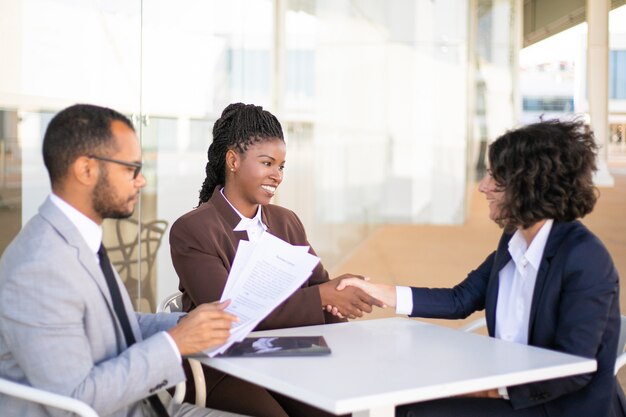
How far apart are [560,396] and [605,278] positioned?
324 millimetres

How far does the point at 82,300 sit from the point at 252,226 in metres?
1.11

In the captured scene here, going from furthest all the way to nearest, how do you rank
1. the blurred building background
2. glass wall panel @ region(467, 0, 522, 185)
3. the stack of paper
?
1. glass wall panel @ region(467, 0, 522, 185)
2. the blurred building background
3. the stack of paper

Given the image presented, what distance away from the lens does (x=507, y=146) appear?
7.83ft

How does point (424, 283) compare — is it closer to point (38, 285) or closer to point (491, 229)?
point (491, 229)

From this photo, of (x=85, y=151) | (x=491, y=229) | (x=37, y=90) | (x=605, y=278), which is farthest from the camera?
(x=491, y=229)

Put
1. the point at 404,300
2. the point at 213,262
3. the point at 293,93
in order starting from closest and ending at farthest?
the point at 213,262
the point at 404,300
the point at 293,93

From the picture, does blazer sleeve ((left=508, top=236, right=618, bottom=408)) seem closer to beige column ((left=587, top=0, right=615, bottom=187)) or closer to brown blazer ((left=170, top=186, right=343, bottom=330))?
brown blazer ((left=170, top=186, right=343, bottom=330))

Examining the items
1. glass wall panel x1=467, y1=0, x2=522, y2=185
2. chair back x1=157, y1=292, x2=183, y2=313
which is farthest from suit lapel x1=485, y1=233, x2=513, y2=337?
glass wall panel x1=467, y1=0, x2=522, y2=185

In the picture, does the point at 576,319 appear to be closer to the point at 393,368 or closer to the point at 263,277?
the point at 393,368

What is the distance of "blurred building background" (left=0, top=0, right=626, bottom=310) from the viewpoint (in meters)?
3.47

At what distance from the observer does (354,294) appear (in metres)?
2.83

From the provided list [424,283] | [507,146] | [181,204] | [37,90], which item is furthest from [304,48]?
[507,146]

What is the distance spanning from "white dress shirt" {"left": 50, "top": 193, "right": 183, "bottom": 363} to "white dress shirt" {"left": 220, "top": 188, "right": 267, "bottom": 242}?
0.92 m

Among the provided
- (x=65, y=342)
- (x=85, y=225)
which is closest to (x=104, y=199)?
(x=85, y=225)
